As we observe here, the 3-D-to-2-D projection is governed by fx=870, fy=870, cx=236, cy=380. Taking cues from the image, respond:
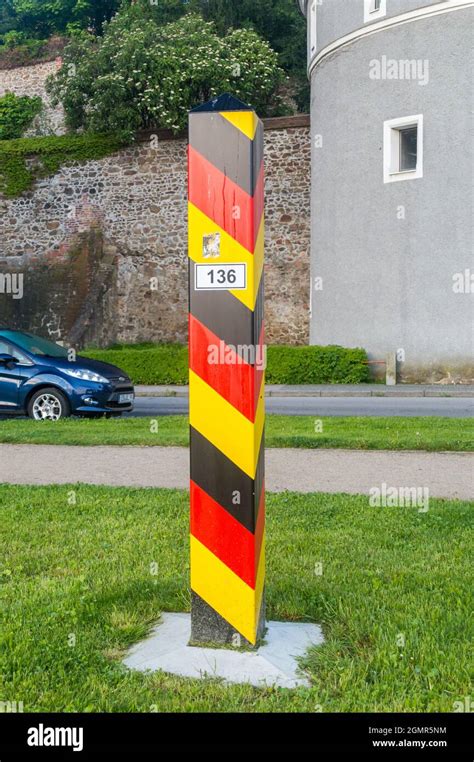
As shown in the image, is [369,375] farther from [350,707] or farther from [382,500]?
[350,707]

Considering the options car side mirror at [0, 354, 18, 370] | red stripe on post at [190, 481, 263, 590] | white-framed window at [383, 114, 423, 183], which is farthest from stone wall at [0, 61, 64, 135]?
red stripe on post at [190, 481, 263, 590]

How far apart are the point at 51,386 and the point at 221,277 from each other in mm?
10041

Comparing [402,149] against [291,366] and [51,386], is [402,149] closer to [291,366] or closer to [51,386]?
[291,366]

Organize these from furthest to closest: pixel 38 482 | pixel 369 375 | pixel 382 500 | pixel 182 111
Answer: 1. pixel 182 111
2. pixel 369 375
3. pixel 38 482
4. pixel 382 500

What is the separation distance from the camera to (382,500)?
698 centimetres

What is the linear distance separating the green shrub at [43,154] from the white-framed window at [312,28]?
6328 mm

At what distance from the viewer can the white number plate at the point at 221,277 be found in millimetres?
3678

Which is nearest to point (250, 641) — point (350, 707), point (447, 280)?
point (350, 707)

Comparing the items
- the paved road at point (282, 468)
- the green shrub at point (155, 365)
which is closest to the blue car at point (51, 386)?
the paved road at point (282, 468)

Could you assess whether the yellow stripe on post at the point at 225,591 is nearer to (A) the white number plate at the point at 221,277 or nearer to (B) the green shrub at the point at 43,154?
(A) the white number plate at the point at 221,277

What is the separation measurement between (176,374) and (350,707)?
755 inches

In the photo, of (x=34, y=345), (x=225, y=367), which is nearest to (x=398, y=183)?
(x=34, y=345)

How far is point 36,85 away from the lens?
40.3 m

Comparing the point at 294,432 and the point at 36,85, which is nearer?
the point at 294,432
